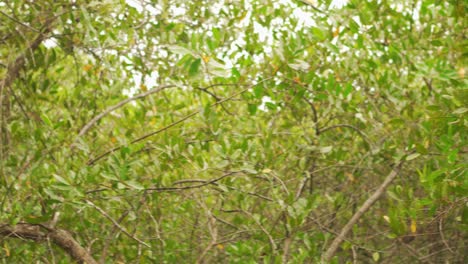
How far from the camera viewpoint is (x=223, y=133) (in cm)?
258

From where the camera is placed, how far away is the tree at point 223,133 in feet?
7.64

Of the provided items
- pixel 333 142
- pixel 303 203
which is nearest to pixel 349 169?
pixel 333 142

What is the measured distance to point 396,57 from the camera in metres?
3.03

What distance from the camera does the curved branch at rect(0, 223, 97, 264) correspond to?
2445 mm

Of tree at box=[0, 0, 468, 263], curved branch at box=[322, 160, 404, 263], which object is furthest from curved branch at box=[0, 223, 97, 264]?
curved branch at box=[322, 160, 404, 263]

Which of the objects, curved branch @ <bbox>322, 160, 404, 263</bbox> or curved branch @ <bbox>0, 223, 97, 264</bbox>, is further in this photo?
curved branch @ <bbox>322, 160, 404, 263</bbox>

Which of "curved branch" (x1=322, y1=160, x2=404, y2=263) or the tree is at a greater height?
the tree

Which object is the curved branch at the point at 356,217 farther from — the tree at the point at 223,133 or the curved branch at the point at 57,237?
the curved branch at the point at 57,237

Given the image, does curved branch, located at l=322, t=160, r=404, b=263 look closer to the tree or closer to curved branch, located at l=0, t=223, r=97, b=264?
the tree

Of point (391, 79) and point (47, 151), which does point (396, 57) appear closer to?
point (391, 79)

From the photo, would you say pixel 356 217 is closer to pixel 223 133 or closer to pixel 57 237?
pixel 223 133

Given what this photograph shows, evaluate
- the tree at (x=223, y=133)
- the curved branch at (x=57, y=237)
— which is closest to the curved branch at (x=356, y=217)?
Answer: the tree at (x=223, y=133)

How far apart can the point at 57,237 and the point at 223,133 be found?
2.64 feet

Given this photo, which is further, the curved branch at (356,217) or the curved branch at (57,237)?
the curved branch at (356,217)
